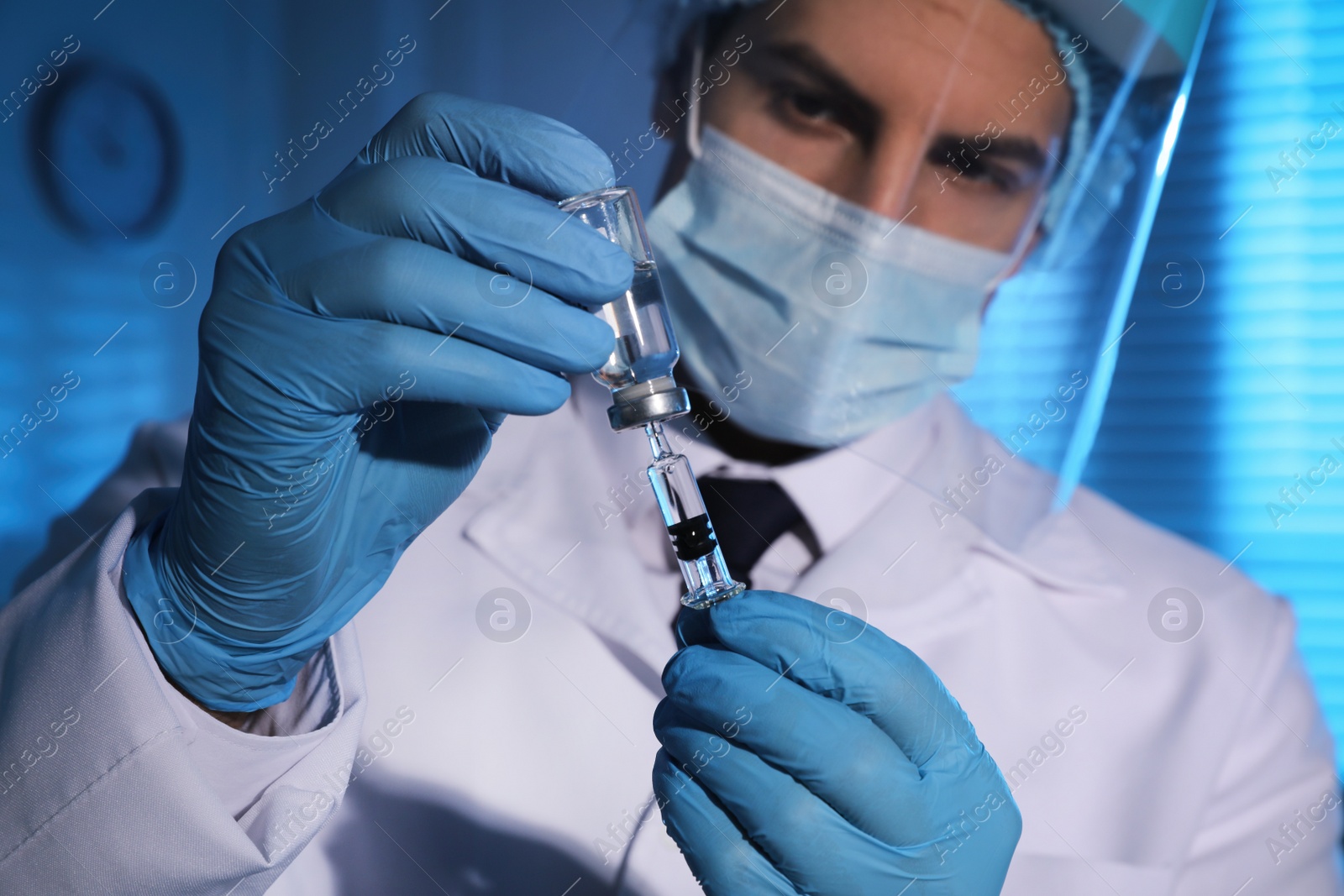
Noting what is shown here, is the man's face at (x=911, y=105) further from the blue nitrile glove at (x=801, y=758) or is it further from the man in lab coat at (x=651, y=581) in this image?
the blue nitrile glove at (x=801, y=758)

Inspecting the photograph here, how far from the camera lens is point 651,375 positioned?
65 cm

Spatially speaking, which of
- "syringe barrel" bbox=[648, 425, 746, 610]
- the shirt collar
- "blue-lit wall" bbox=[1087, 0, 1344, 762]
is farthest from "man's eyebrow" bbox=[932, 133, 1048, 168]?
"blue-lit wall" bbox=[1087, 0, 1344, 762]

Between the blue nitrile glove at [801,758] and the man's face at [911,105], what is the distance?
1.80ft

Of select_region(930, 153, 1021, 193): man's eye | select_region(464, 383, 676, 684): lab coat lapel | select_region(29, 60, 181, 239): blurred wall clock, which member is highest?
select_region(29, 60, 181, 239): blurred wall clock

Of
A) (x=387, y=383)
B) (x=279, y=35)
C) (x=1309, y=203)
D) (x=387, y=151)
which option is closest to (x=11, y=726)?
(x=387, y=383)

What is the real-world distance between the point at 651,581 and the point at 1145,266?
1.33 meters

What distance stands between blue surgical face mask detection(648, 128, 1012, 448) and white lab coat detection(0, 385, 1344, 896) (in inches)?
5.3

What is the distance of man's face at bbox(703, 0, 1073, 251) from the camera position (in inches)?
36.8

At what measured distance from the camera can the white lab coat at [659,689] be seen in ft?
3.10

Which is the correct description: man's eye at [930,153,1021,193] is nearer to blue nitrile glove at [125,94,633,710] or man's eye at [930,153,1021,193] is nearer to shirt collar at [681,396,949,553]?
shirt collar at [681,396,949,553]

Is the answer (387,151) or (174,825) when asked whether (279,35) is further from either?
(174,825)

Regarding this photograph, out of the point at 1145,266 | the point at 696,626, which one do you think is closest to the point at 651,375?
the point at 696,626

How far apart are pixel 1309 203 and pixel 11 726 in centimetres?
216

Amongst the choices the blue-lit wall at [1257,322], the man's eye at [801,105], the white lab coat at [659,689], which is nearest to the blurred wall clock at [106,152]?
the white lab coat at [659,689]
